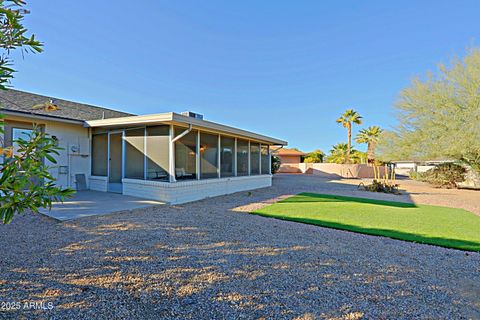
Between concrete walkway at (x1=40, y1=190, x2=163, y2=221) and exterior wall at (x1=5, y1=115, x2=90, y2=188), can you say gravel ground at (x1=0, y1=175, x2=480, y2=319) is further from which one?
exterior wall at (x1=5, y1=115, x2=90, y2=188)

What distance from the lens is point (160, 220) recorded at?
18.4 feet

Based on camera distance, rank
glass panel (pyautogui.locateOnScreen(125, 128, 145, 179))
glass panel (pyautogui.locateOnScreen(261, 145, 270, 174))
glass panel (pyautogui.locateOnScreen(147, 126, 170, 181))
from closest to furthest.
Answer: glass panel (pyautogui.locateOnScreen(147, 126, 170, 181))
glass panel (pyautogui.locateOnScreen(125, 128, 145, 179))
glass panel (pyautogui.locateOnScreen(261, 145, 270, 174))

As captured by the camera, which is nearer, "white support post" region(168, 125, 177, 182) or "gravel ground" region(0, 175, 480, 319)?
"gravel ground" region(0, 175, 480, 319)

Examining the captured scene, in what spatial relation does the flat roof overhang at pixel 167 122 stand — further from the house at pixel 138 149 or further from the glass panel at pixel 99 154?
the glass panel at pixel 99 154

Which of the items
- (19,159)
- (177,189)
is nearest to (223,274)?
(19,159)

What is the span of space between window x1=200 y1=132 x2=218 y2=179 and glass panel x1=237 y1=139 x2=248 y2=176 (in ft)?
6.28

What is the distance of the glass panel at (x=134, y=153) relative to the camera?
28.0 ft

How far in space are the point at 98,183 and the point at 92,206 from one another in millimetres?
3468

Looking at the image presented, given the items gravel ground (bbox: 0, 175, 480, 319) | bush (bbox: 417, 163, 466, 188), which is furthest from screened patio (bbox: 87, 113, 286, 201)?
bush (bbox: 417, 163, 466, 188)

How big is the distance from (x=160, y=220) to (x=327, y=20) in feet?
45.3

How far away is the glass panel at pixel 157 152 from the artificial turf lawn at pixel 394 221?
3.52 metres

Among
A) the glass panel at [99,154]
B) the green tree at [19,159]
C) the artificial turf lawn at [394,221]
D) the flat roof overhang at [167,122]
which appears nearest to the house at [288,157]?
the flat roof overhang at [167,122]

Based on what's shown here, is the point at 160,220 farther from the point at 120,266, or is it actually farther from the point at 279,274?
the point at 279,274

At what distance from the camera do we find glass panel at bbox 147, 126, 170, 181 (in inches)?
317
